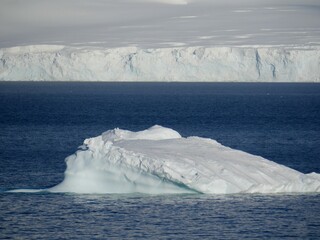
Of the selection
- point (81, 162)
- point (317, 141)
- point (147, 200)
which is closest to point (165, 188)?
point (147, 200)

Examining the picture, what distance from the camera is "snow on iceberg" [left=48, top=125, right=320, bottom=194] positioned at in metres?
34.5

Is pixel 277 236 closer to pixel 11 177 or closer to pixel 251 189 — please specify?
pixel 251 189

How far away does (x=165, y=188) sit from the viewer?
35.7 metres

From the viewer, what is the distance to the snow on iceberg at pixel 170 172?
34.5 metres

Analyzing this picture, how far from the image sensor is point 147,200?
111 feet

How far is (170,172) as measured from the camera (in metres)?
33.9

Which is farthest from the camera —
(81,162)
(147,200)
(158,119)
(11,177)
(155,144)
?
(158,119)

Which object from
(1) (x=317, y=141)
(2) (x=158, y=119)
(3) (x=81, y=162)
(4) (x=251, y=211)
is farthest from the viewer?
(2) (x=158, y=119)

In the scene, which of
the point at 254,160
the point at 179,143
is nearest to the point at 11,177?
the point at 179,143

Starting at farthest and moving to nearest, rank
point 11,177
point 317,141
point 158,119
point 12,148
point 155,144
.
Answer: point 158,119 → point 317,141 → point 12,148 → point 11,177 → point 155,144

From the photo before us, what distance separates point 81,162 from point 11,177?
709 cm

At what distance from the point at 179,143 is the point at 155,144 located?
1.27m

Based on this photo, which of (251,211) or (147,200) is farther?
(147,200)

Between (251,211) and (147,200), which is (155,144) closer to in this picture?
(147,200)
